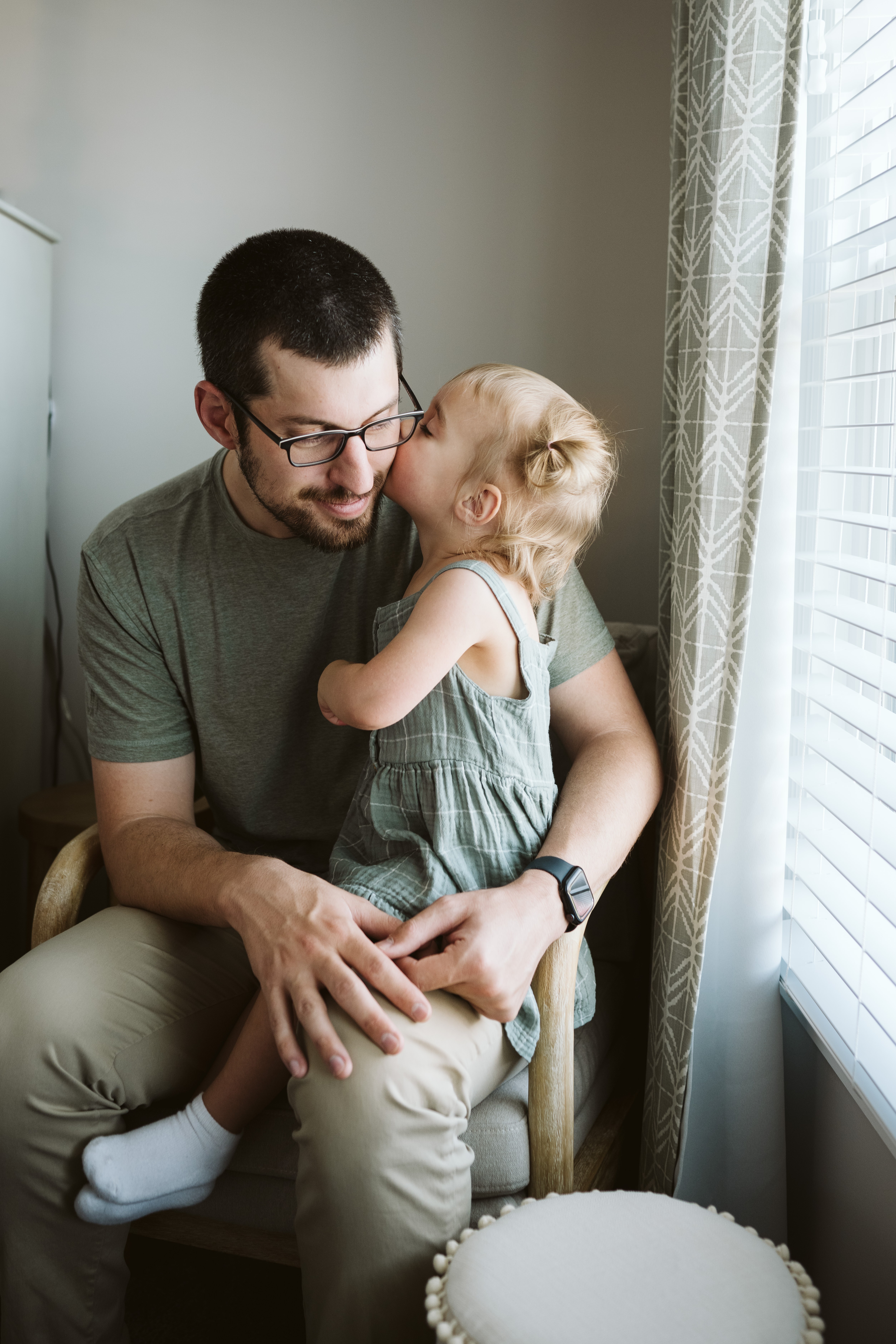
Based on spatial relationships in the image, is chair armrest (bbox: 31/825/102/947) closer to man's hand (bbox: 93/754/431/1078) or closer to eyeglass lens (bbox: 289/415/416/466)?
man's hand (bbox: 93/754/431/1078)

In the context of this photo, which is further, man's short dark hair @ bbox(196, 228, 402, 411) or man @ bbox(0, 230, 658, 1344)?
man's short dark hair @ bbox(196, 228, 402, 411)

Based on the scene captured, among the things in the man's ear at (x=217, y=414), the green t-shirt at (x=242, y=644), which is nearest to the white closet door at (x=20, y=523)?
the green t-shirt at (x=242, y=644)

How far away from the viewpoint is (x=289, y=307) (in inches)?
54.0

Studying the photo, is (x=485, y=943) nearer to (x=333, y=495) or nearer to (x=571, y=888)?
(x=571, y=888)

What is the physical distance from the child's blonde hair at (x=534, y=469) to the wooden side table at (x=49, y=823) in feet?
3.45

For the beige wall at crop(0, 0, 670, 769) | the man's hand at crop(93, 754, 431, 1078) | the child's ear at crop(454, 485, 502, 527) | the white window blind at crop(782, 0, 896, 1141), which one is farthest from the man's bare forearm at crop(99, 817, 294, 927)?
the beige wall at crop(0, 0, 670, 769)

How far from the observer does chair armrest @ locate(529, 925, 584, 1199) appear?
1.27 m

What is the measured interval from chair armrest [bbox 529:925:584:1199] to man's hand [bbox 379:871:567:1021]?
44mm

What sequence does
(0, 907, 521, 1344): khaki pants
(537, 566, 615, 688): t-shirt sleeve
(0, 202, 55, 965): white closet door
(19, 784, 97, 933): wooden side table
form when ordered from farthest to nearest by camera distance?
(0, 202, 55, 965): white closet door, (19, 784, 97, 933): wooden side table, (537, 566, 615, 688): t-shirt sleeve, (0, 907, 521, 1344): khaki pants

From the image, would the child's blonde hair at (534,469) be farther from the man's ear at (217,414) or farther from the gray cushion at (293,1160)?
the gray cushion at (293,1160)

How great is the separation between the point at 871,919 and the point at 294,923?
683 mm

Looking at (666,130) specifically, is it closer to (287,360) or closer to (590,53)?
(590,53)

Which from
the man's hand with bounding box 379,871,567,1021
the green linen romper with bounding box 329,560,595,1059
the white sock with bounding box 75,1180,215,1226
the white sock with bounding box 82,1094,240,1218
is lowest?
the white sock with bounding box 75,1180,215,1226

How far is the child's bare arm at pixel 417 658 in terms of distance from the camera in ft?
4.07
